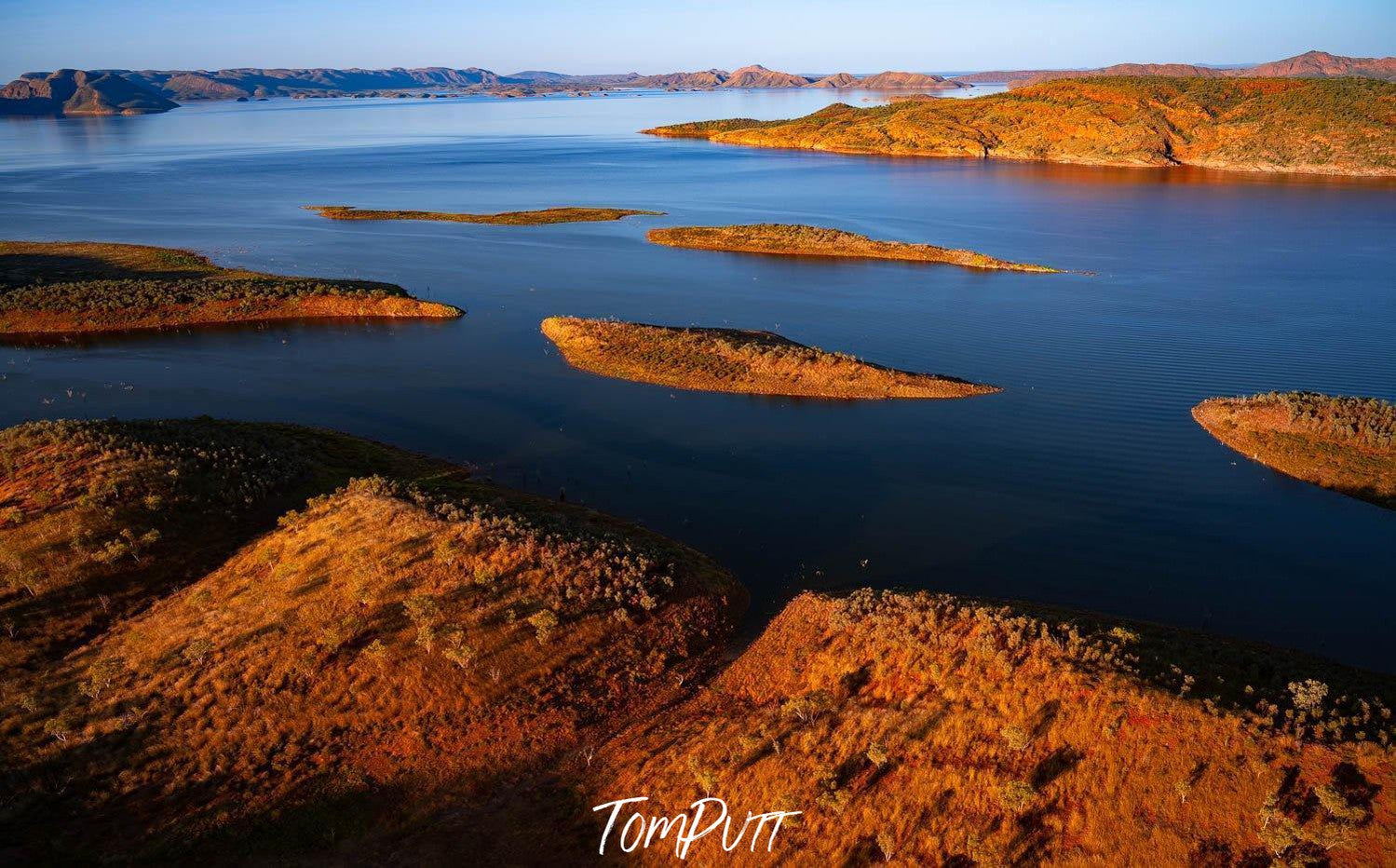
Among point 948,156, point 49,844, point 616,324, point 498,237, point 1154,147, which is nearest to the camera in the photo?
point 49,844

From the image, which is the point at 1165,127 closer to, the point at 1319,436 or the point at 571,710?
the point at 1319,436

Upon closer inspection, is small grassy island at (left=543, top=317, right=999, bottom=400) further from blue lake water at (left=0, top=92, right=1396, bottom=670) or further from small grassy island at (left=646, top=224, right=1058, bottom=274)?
small grassy island at (left=646, top=224, right=1058, bottom=274)

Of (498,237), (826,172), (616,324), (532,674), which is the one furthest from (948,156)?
(532,674)

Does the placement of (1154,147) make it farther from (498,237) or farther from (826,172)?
(498,237)

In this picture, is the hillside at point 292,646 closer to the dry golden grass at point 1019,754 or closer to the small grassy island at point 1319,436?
the dry golden grass at point 1019,754

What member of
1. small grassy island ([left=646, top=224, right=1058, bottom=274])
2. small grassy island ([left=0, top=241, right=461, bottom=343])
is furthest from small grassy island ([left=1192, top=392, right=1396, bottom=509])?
small grassy island ([left=0, top=241, right=461, bottom=343])

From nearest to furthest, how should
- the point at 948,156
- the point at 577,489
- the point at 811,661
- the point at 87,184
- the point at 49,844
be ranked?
the point at 49,844, the point at 811,661, the point at 577,489, the point at 87,184, the point at 948,156
